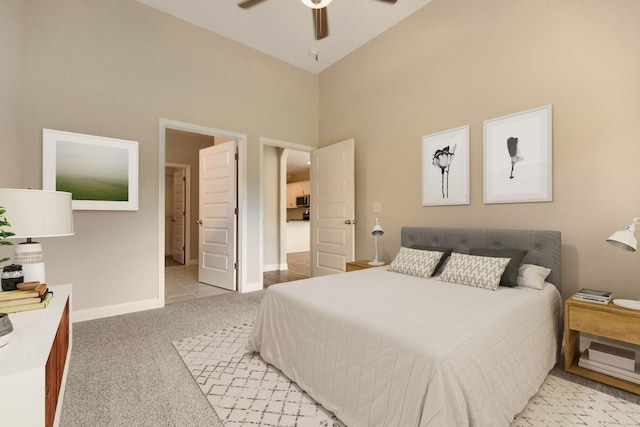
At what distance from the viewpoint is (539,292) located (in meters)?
2.14

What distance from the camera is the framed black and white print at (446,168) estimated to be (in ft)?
10.3

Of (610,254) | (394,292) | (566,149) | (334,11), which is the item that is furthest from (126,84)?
(610,254)

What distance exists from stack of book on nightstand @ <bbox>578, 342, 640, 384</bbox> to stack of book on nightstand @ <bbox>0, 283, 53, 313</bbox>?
3.35 metres

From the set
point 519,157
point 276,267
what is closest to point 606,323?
point 519,157

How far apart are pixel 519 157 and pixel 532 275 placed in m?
1.10

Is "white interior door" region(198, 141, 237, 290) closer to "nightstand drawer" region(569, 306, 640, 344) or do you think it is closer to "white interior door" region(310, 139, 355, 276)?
"white interior door" region(310, 139, 355, 276)

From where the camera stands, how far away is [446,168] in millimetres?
3262

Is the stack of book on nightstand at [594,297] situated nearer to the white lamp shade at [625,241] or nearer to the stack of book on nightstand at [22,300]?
the white lamp shade at [625,241]

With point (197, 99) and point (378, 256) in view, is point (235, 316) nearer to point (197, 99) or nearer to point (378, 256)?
point (378, 256)

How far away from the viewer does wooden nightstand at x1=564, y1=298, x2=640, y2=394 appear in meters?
1.75

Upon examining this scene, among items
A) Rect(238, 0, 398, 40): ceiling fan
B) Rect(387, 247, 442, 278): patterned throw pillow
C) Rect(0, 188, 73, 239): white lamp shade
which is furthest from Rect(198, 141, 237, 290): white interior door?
Rect(0, 188, 73, 239): white lamp shade

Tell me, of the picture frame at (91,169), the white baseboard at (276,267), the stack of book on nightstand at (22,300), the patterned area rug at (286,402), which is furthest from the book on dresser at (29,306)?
the white baseboard at (276,267)

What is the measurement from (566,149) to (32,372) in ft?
11.5

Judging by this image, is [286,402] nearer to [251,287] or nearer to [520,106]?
[251,287]
